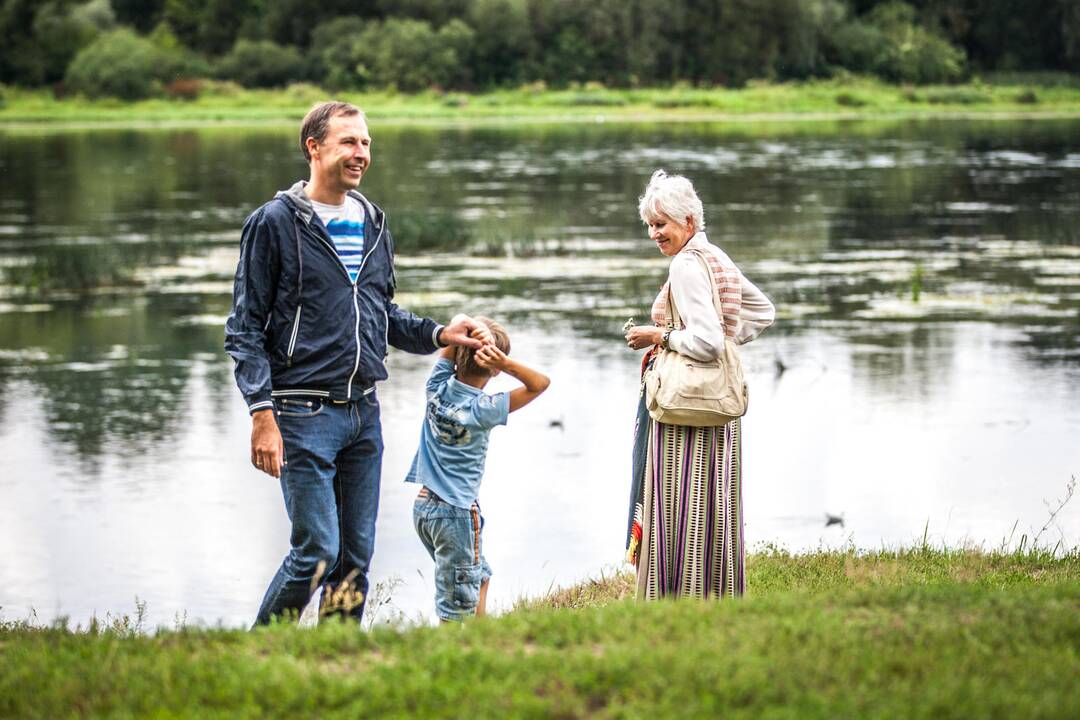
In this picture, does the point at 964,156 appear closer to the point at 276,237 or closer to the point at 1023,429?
the point at 1023,429

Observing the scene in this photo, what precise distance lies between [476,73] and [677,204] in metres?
74.1

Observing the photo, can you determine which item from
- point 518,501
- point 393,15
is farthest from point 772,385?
point 393,15

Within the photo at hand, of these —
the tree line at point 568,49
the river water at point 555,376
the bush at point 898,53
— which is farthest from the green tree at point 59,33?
the river water at point 555,376

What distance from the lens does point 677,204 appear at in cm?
588

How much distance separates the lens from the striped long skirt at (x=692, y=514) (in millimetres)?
5949

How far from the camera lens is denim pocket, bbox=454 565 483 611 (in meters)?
6.11

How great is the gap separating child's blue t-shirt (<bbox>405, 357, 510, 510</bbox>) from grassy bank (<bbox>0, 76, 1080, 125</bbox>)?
59.5m

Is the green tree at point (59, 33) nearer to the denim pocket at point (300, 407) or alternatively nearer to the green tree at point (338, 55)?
the green tree at point (338, 55)

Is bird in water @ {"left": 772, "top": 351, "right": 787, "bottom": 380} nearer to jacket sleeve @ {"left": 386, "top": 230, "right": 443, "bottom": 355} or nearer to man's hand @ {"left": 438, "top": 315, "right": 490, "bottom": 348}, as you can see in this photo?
jacket sleeve @ {"left": 386, "top": 230, "right": 443, "bottom": 355}

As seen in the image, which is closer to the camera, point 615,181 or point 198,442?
point 198,442

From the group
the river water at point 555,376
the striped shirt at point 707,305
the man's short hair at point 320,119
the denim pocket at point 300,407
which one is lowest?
the river water at point 555,376

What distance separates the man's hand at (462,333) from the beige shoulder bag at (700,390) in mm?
711

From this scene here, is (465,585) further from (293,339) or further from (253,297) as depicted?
(253,297)

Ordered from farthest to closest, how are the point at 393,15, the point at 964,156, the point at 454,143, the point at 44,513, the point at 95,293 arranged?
the point at 393,15 → the point at 454,143 → the point at 964,156 → the point at 95,293 → the point at 44,513
